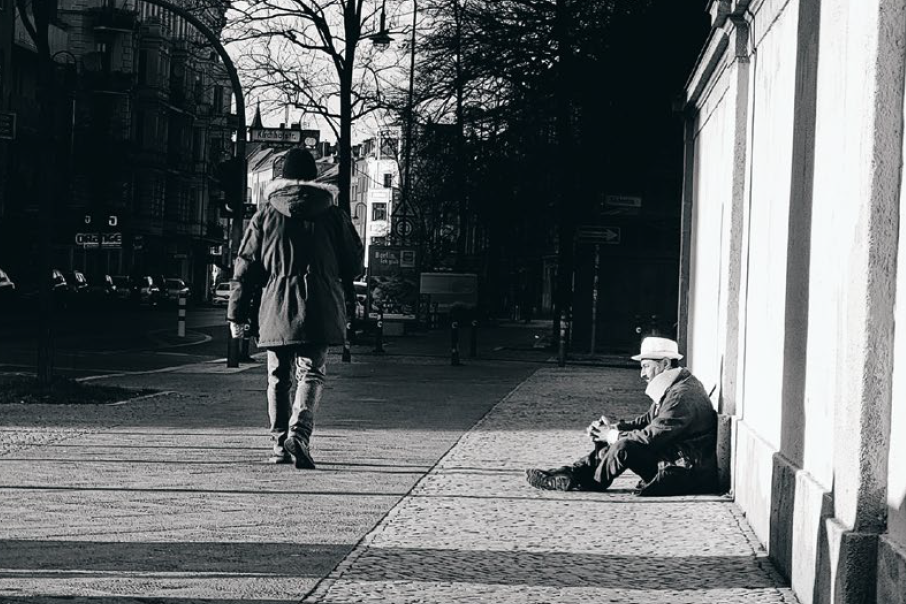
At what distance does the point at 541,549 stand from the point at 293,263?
380 cm

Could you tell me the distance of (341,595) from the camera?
601 centimetres

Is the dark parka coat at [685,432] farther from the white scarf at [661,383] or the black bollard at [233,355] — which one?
the black bollard at [233,355]

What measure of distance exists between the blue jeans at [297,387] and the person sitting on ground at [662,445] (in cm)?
149

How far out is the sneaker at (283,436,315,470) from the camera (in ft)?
33.7

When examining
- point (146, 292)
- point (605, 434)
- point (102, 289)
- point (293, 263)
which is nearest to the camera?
point (605, 434)

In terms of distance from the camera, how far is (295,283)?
417 inches

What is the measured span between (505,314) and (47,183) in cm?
6787

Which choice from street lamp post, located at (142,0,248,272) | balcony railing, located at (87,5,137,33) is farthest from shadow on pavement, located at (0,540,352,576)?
balcony railing, located at (87,5,137,33)

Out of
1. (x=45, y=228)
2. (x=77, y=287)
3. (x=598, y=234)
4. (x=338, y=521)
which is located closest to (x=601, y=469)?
(x=338, y=521)

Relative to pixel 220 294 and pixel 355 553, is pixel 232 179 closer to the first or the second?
pixel 355 553

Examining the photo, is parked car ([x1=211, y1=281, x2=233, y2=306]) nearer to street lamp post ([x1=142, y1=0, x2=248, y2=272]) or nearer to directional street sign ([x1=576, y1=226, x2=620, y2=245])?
directional street sign ([x1=576, y1=226, x2=620, y2=245])

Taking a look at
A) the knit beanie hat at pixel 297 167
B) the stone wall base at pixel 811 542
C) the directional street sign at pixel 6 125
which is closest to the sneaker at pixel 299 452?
the knit beanie hat at pixel 297 167

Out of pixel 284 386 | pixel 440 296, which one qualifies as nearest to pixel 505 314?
pixel 440 296

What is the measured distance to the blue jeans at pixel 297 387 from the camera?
34.1 feet
